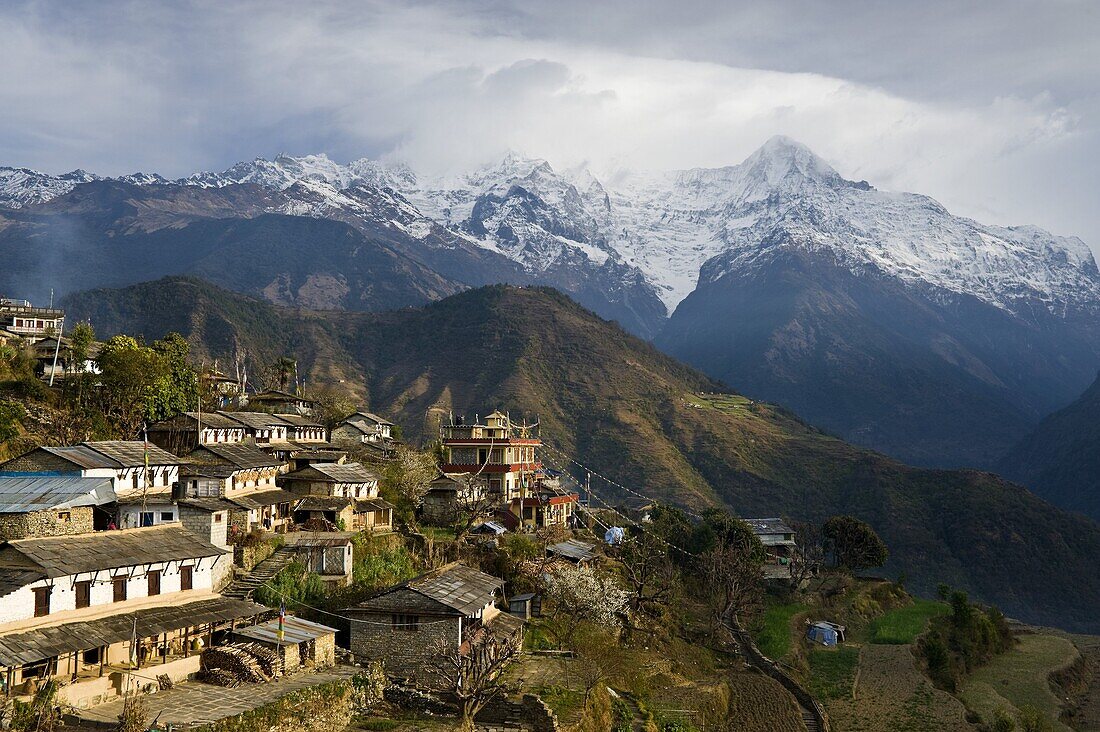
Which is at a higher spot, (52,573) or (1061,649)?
(52,573)

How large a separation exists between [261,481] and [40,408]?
12.7 metres

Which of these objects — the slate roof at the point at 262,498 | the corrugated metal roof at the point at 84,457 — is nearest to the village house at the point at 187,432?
the slate roof at the point at 262,498

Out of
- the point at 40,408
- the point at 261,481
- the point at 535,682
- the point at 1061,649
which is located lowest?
the point at 1061,649

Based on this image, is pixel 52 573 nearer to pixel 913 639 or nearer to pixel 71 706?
pixel 71 706

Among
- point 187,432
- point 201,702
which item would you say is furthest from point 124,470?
point 201,702

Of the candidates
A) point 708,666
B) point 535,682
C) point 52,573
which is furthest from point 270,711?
point 708,666

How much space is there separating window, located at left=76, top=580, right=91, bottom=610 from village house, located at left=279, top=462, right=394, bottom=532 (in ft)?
61.7

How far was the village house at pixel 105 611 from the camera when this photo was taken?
82.6 feet

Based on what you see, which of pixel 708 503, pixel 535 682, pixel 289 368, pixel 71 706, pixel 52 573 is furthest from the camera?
pixel 708 503

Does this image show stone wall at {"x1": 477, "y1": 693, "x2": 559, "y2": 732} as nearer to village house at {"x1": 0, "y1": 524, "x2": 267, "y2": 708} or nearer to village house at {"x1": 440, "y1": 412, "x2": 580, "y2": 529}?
village house at {"x1": 0, "y1": 524, "x2": 267, "y2": 708}

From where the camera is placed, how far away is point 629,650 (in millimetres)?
46875

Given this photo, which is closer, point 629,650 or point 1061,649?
point 629,650

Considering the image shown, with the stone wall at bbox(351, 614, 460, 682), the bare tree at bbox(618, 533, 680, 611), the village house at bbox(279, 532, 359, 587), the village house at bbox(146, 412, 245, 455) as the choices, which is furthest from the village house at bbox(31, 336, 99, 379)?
the bare tree at bbox(618, 533, 680, 611)

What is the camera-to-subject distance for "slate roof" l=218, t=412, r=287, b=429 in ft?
180
